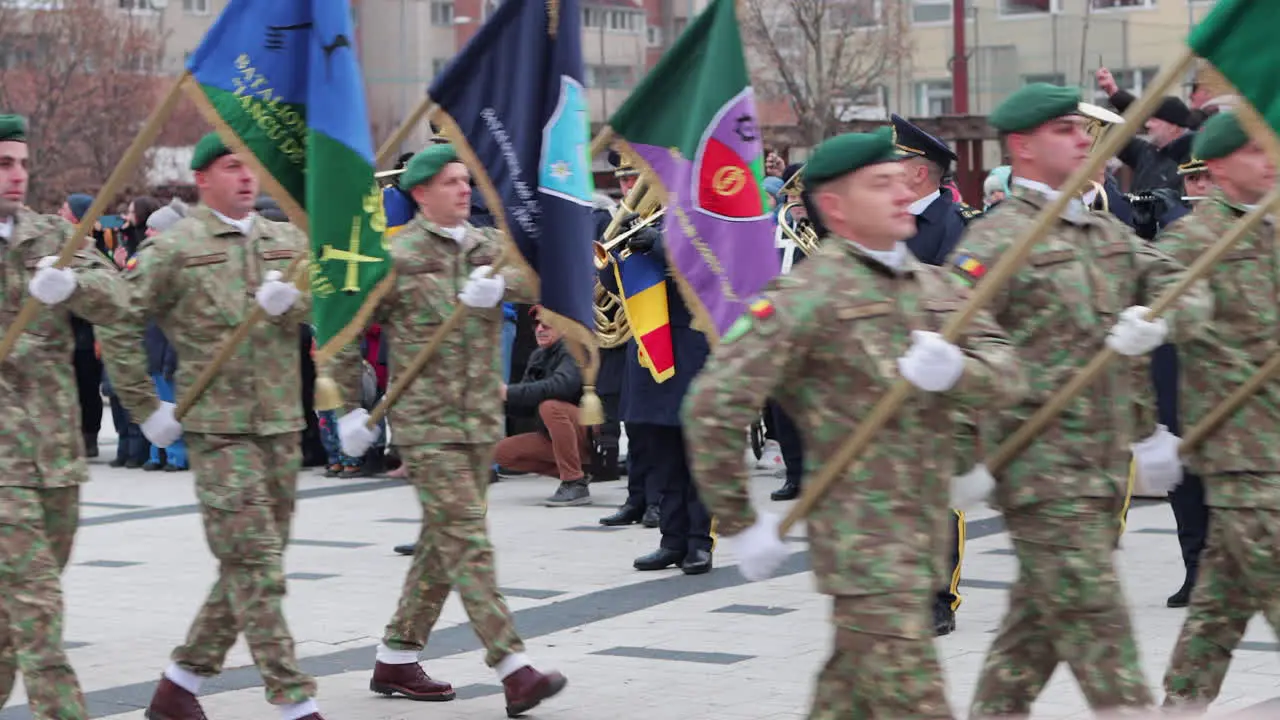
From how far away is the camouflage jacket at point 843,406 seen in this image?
5055 mm

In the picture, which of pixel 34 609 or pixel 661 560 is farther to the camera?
pixel 661 560

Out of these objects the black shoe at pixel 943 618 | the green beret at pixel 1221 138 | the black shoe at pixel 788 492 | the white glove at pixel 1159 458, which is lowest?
the black shoe at pixel 788 492

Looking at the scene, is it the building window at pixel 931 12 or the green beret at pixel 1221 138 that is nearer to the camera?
the green beret at pixel 1221 138

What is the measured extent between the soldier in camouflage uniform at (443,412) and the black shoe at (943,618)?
7.07ft

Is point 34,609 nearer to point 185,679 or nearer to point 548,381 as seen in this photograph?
point 185,679

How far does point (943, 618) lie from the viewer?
897cm

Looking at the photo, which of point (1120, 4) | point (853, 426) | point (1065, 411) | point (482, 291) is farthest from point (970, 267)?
point (1120, 4)

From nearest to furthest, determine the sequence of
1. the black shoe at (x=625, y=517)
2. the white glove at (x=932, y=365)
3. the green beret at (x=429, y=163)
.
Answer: the white glove at (x=932, y=365), the green beret at (x=429, y=163), the black shoe at (x=625, y=517)

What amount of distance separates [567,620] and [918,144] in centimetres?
280

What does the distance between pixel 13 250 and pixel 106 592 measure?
14.0 ft

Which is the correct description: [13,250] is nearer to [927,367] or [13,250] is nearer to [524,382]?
[927,367]

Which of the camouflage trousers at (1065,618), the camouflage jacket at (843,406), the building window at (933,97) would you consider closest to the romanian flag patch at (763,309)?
the camouflage jacket at (843,406)

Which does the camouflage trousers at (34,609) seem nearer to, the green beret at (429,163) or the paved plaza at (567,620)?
the paved plaza at (567,620)

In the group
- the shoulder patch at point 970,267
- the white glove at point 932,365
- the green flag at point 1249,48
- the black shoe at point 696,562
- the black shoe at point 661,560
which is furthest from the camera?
the black shoe at point 661,560
